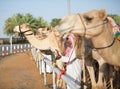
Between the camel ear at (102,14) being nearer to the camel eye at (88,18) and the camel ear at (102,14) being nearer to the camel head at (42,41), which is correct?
the camel eye at (88,18)

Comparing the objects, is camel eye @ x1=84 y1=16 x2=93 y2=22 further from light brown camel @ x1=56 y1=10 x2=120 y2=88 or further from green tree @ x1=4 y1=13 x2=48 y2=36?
green tree @ x1=4 y1=13 x2=48 y2=36

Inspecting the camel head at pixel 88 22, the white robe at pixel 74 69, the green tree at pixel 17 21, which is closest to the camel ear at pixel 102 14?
the camel head at pixel 88 22

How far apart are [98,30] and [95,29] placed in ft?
0.18

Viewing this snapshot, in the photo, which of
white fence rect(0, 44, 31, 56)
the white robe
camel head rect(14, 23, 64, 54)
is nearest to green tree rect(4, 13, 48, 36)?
white fence rect(0, 44, 31, 56)

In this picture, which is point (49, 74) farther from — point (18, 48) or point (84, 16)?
point (18, 48)

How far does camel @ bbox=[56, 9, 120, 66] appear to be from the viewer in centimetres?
442

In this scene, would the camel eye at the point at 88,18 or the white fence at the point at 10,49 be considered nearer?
the camel eye at the point at 88,18

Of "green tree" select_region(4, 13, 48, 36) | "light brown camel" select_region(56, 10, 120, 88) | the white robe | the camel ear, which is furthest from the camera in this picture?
"green tree" select_region(4, 13, 48, 36)

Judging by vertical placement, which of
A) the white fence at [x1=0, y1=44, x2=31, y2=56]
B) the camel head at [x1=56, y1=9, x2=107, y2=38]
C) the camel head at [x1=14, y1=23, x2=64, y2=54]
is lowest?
the white fence at [x1=0, y1=44, x2=31, y2=56]

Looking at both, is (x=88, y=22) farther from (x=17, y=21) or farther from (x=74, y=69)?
(x=17, y=21)

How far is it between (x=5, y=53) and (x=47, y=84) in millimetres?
18762

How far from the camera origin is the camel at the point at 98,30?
4.42 metres

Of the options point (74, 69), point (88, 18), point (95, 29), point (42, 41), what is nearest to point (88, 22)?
point (88, 18)

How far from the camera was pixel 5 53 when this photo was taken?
27.7 meters
